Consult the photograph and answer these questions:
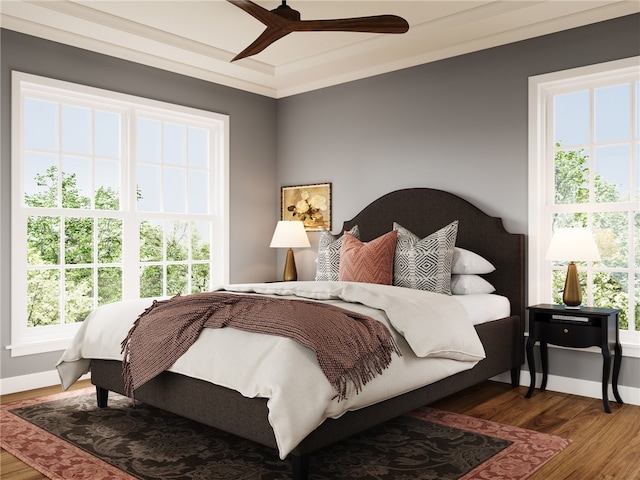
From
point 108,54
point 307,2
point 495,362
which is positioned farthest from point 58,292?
point 495,362

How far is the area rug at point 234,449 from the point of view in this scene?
257 cm

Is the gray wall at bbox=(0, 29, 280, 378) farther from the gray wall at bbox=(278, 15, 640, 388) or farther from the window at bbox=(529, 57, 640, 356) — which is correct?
the window at bbox=(529, 57, 640, 356)

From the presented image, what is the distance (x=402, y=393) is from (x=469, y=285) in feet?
4.79

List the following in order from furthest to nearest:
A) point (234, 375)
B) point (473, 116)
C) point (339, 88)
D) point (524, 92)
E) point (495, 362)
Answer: point (339, 88) → point (473, 116) → point (524, 92) → point (495, 362) → point (234, 375)

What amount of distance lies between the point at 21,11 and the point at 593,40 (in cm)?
395

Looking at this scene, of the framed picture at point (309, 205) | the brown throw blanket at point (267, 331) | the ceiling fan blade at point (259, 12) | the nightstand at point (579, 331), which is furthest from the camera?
the framed picture at point (309, 205)

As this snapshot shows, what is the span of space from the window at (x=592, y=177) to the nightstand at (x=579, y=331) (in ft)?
0.93

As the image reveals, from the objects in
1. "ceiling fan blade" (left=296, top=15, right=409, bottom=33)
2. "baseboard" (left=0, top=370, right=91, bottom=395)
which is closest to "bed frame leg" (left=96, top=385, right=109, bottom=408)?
"baseboard" (left=0, top=370, right=91, bottom=395)

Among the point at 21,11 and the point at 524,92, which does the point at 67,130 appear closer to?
the point at 21,11

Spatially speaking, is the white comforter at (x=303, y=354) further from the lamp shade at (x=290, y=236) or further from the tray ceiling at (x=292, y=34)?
the tray ceiling at (x=292, y=34)

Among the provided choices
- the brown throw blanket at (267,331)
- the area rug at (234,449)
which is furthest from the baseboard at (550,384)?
the brown throw blanket at (267,331)

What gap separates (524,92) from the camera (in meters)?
4.28

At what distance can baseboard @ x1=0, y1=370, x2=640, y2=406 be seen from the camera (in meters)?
3.75

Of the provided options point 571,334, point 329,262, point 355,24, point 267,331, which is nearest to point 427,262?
point 329,262
